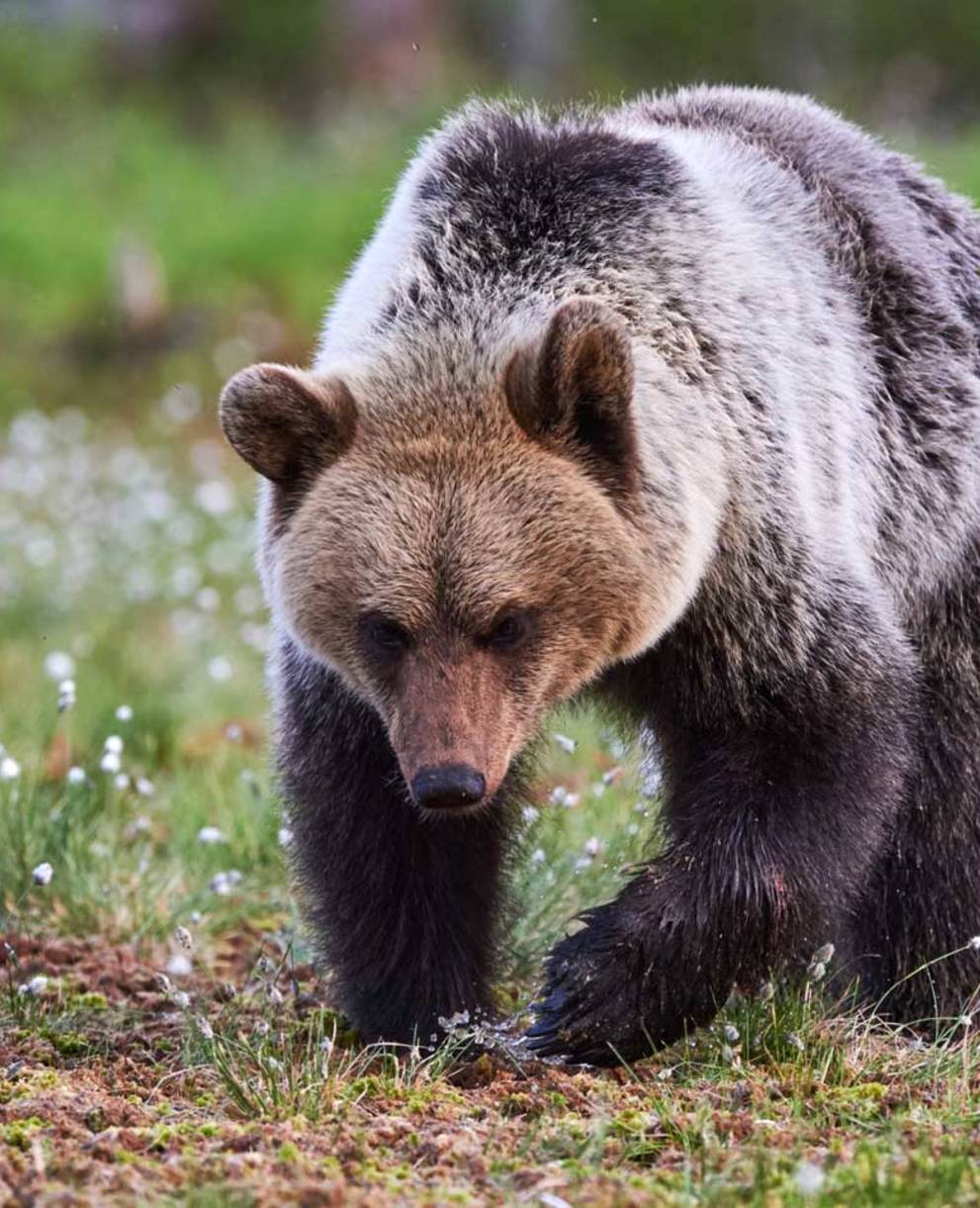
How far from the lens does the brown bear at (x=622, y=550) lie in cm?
419

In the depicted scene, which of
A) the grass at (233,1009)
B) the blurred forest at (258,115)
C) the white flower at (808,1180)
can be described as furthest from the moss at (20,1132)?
the blurred forest at (258,115)

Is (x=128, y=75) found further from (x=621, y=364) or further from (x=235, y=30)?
(x=621, y=364)

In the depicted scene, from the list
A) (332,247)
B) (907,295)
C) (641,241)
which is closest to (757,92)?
(907,295)

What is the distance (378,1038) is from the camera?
4809mm

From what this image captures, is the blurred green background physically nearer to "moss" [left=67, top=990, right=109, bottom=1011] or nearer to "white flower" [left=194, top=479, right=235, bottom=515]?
"white flower" [left=194, top=479, right=235, bottom=515]

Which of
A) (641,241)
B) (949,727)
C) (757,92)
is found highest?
(757,92)

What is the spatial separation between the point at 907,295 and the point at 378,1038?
2.26 m

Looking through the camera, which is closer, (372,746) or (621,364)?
(621,364)

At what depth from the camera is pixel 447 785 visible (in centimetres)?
395

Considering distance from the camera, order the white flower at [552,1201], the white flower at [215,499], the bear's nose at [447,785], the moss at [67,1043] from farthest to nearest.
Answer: the white flower at [215,499]
the moss at [67,1043]
the bear's nose at [447,785]
the white flower at [552,1201]

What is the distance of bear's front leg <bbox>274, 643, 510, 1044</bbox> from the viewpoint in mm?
4738

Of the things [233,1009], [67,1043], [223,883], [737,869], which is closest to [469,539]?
[737,869]

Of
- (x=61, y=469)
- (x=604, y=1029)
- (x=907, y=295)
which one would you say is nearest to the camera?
(x=604, y=1029)

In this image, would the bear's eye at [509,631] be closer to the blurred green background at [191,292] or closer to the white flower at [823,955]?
the white flower at [823,955]
